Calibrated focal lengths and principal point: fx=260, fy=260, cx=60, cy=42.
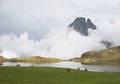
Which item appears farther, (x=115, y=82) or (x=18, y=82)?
(x=115, y=82)

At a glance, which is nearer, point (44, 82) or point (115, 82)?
point (44, 82)

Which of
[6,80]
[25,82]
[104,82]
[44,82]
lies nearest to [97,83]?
[104,82]

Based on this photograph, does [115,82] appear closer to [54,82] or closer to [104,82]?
[104,82]

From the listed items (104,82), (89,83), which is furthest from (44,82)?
(104,82)

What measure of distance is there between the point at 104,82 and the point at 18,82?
17.7 meters

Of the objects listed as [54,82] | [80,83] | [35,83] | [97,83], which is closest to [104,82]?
[97,83]

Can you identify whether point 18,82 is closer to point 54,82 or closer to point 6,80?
point 6,80

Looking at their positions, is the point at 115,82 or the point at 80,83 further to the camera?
the point at 115,82

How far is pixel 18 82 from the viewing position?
1871 inches

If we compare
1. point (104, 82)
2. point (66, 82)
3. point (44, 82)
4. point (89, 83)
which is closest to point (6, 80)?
point (44, 82)

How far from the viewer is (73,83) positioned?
49906 mm

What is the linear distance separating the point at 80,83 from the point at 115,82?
8.18 m

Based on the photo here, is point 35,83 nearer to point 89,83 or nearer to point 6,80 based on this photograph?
point 6,80

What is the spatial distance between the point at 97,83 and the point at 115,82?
416 cm
